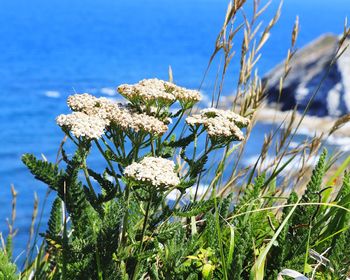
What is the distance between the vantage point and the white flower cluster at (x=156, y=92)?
5.33ft

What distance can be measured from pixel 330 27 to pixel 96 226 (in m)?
72.2

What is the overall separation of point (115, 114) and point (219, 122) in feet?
0.89

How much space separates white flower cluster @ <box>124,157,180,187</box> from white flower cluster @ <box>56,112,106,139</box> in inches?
4.8

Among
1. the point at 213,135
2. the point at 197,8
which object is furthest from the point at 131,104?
the point at 197,8

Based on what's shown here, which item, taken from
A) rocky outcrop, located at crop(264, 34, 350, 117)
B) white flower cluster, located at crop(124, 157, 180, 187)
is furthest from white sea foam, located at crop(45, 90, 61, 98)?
white flower cluster, located at crop(124, 157, 180, 187)

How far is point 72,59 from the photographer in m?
43.5

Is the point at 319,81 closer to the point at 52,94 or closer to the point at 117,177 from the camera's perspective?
the point at 52,94

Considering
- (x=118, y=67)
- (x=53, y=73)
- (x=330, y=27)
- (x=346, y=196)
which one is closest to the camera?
(x=346, y=196)

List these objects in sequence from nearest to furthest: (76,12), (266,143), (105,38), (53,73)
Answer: (266,143), (53,73), (105,38), (76,12)

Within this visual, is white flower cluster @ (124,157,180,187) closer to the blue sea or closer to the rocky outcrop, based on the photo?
the blue sea

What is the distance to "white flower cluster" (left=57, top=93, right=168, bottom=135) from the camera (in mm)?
1525

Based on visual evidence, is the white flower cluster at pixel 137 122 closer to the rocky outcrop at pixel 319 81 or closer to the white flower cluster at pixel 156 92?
the white flower cluster at pixel 156 92

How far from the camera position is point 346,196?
190cm

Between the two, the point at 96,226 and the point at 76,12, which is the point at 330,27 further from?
the point at 96,226
